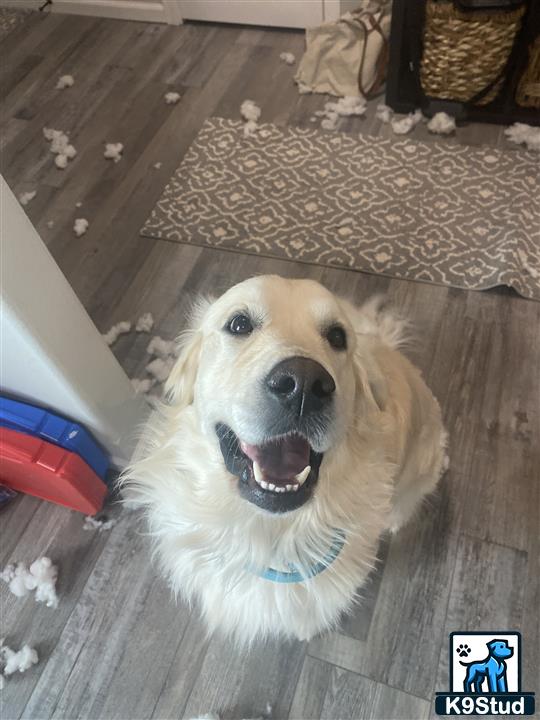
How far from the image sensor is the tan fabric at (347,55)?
103 inches

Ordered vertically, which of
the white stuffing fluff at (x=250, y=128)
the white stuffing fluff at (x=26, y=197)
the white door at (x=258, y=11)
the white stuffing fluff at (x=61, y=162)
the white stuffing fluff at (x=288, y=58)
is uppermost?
the white door at (x=258, y=11)

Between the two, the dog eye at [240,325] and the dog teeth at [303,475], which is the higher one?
the dog eye at [240,325]

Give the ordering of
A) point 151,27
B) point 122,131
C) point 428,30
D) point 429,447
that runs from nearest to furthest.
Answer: point 429,447
point 428,30
point 122,131
point 151,27

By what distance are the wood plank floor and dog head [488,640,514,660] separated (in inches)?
1.6

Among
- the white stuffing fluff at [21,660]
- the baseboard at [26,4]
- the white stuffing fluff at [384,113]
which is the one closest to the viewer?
the white stuffing fluff at [21,660]

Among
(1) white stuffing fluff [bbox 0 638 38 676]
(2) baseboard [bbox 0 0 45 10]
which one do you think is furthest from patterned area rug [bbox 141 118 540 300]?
(2) baseboard [bbox 0 0 45 10]

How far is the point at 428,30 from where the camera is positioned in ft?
7.82

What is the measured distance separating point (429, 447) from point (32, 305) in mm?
1058

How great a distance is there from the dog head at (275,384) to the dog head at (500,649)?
0.80 m

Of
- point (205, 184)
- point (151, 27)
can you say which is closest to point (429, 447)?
point (205, 184)

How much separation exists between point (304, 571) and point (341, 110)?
234cm

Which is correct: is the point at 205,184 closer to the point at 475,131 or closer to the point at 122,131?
the point at 122,131

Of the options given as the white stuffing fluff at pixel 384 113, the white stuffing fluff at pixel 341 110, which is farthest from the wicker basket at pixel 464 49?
the white stuffing fluff at pixel 341 110

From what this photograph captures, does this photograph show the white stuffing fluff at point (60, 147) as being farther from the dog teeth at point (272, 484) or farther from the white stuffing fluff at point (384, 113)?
the dog teeth at point (272, 484)
